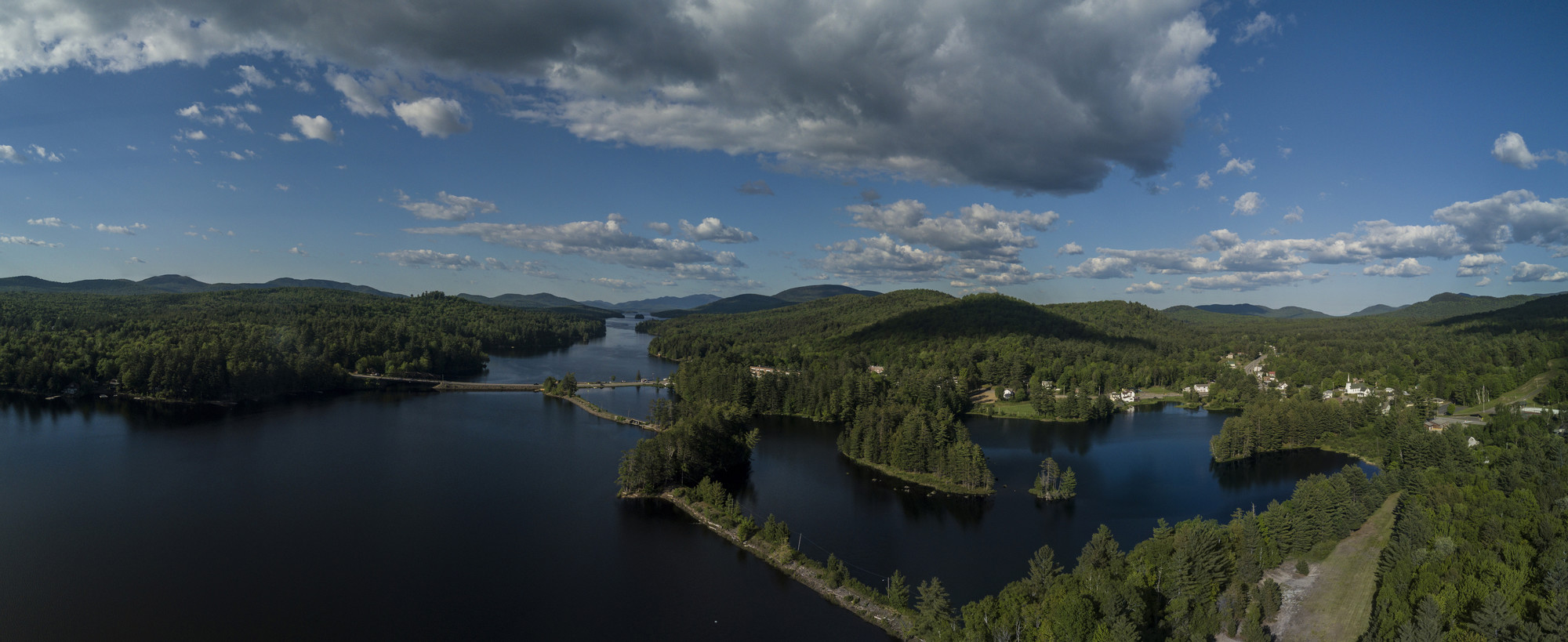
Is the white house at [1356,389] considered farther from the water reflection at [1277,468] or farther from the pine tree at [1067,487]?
the pine tree at [1067,487]

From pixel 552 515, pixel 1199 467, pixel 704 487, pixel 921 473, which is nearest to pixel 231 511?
pixel 552 515

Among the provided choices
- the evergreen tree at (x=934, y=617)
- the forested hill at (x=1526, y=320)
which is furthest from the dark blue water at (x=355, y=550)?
the forested hill at (x=1526, y=320)

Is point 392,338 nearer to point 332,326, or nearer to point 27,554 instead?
point 332,326

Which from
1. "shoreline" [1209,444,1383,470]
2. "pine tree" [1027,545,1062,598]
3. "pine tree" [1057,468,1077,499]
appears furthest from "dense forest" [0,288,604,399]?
"shoreline" [1209,444,1383,470]

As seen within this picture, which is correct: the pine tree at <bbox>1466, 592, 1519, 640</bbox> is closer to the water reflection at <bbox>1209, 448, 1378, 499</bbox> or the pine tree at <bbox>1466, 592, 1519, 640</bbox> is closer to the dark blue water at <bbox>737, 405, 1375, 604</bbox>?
the dark blue water at <bbox>737, 405, 1375, 604</bbox>

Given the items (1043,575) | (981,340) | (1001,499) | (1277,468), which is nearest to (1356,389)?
(1277,468)

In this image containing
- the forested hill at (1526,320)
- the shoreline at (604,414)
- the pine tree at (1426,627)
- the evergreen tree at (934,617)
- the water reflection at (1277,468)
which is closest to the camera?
the pine tree at (1426,627)
